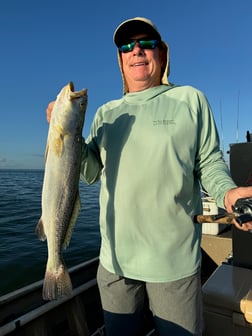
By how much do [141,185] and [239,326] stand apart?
1993mm

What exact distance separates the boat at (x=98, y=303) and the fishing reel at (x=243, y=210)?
1554 millimetres

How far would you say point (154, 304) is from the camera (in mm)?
2498

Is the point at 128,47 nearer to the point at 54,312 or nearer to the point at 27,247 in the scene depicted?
the point at 54,312

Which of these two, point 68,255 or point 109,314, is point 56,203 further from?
point 68,255

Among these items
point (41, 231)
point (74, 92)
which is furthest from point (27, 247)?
point (74, 92)

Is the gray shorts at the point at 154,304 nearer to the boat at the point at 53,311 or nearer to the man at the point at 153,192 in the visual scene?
the man at the point at 153,192

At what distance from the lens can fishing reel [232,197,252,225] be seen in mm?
2035

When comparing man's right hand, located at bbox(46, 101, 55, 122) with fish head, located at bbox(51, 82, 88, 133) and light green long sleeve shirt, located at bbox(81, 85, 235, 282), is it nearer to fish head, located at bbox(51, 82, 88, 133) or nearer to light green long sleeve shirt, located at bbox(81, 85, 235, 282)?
fish head, located at bbox(51, 82, 88, 133)

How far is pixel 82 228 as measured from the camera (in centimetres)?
1565

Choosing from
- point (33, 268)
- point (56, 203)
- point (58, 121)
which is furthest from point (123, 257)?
point (33, 268)

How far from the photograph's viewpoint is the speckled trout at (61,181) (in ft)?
8.56

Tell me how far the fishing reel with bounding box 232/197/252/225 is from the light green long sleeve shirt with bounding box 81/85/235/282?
26cm

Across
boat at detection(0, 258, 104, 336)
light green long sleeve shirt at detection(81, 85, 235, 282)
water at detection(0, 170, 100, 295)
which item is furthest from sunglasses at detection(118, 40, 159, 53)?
water at detection(0, 170, 100, 295)

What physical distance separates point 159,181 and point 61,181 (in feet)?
2.75
